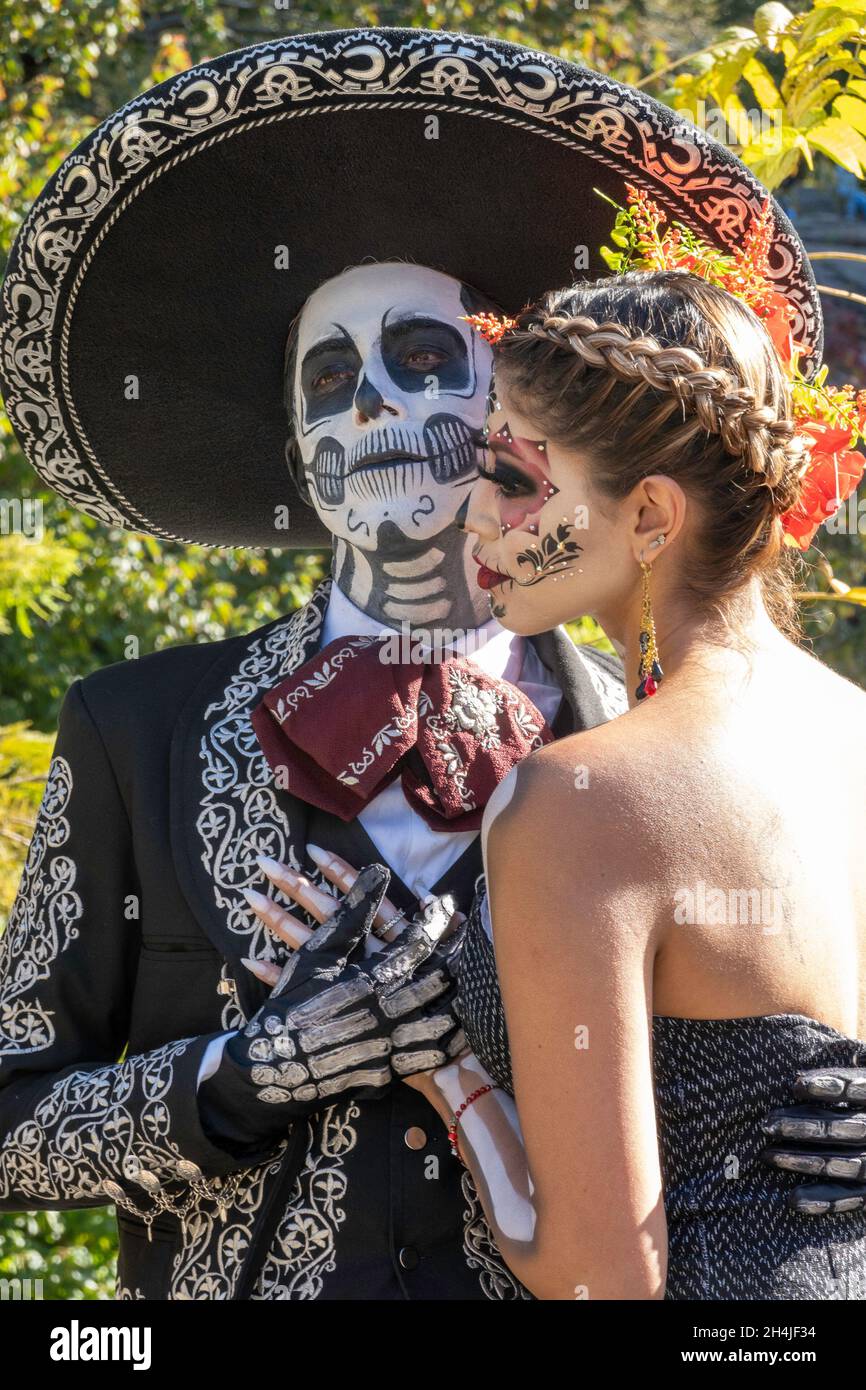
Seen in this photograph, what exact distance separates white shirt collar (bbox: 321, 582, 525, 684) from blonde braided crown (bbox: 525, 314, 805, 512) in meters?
0.72

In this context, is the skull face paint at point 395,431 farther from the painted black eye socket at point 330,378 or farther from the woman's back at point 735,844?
the woman's back at point 735,844

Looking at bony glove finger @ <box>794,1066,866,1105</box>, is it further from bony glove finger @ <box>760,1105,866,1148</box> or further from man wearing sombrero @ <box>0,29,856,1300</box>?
man wearing sombrero @ <box>0,29,856,1300</box>

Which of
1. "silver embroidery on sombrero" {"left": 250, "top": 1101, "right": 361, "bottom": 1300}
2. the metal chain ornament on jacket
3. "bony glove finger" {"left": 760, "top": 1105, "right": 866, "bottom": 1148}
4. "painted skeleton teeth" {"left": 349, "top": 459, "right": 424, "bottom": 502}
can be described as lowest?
"silver embroidery on sombrero" {"left": 250, "top": 1101, "right": 361, "bottom": 1300}

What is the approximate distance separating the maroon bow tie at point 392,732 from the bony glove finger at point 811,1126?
69 centimetres

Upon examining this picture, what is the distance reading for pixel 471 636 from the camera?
272 cm

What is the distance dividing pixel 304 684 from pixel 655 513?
75 cm

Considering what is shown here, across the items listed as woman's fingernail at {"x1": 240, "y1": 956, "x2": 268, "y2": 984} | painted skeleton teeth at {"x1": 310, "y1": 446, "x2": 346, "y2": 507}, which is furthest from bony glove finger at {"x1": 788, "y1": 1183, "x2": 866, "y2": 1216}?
painted skeleton teeth at {"x1": 310, "y1": 446, "x2": 346, "y2": 507}

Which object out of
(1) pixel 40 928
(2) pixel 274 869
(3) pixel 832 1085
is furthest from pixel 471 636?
(3) pixel 832 1085

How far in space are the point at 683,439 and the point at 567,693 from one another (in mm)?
758

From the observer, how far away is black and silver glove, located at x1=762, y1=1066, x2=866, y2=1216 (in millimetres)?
1937

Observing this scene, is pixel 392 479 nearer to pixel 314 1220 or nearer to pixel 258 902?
pixel 258 902

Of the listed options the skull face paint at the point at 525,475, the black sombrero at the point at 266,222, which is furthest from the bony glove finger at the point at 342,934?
the black sombrero at the point at 266,222

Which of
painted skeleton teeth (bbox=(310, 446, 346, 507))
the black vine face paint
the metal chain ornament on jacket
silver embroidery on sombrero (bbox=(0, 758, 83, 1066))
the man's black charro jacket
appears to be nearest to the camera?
the black vine face paint

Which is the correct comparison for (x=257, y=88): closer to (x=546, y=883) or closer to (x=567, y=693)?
(x=567, y=693)
